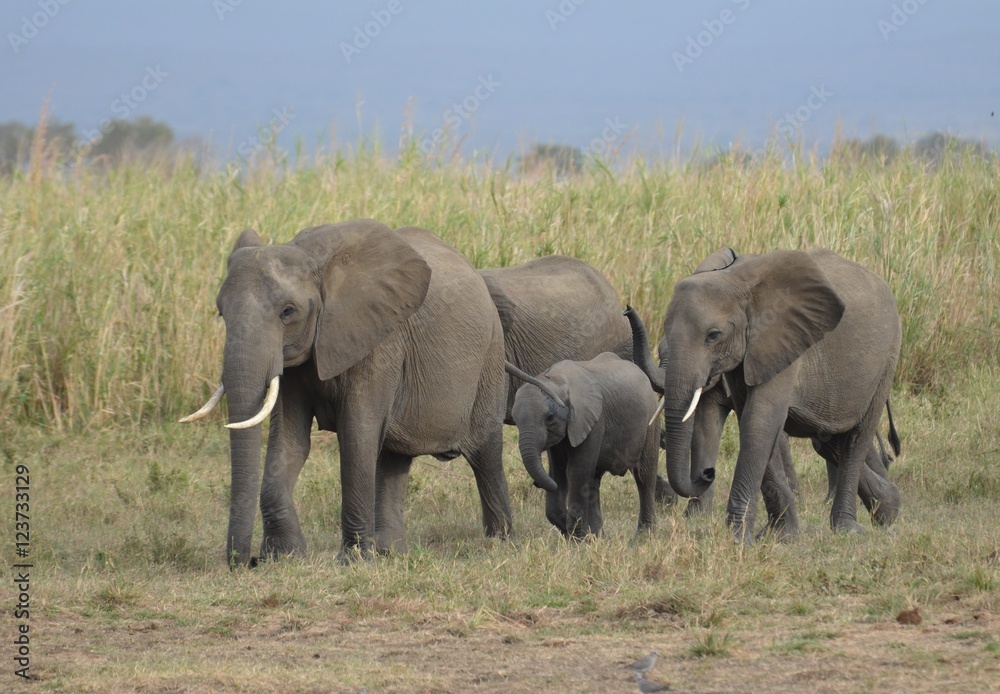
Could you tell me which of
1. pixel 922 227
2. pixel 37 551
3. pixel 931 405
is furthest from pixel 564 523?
pixel 922 227

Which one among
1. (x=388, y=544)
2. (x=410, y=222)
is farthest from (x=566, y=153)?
(x=388, y=544)

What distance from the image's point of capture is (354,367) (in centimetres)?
631

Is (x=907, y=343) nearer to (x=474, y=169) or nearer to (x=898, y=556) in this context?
(x=474, y=169)

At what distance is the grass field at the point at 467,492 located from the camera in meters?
4.76

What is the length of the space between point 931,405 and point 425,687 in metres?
6.77

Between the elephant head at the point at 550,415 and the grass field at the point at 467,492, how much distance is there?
1.49 feet

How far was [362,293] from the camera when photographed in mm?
6254

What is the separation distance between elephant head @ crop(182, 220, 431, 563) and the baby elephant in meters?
0.99

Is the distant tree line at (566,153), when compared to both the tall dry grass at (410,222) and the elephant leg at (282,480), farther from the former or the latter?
the elephant leg at (282,480)

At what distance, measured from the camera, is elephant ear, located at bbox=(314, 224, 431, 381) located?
20.1 ft

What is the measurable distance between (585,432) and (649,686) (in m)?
2.73

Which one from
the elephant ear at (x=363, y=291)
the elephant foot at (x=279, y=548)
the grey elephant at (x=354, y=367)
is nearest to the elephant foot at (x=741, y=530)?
the grey elephant at (x=354, y=367)

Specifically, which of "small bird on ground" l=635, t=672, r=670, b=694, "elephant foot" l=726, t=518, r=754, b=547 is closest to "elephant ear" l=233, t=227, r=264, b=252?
"elephant foot" l=726, t=518, r=754, b=547

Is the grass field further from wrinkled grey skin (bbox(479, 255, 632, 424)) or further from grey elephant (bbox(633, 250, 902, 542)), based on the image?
wrinkled grey skin (bbox(479, 255, 632, 424))
